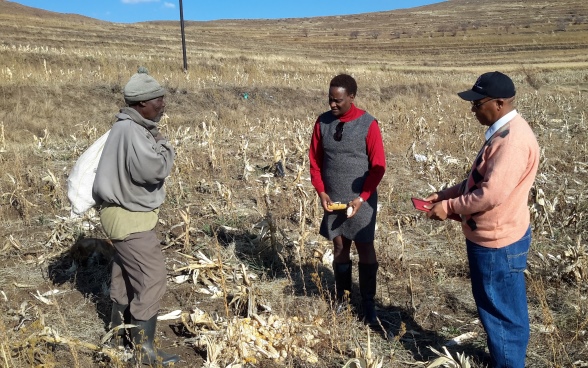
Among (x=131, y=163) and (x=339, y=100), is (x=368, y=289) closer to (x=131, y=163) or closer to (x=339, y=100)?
(x=339, y=100)

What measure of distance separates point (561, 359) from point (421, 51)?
4671 centimetres

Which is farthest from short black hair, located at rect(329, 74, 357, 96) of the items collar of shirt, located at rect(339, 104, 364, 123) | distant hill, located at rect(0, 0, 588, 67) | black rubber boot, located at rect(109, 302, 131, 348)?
distant hill, located at rect(0, 0, 588, 67)

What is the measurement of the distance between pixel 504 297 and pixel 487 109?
1.05 metres

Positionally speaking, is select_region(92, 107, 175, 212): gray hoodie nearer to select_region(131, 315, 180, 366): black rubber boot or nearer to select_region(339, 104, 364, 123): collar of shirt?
select_region(131, 315, 180, 366): black rubber boot

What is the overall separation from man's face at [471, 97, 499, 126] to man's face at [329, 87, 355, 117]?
928 millimetres

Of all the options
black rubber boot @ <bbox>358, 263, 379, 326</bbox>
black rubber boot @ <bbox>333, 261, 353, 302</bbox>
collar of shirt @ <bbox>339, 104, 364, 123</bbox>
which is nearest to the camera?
collar of shirt @ <bbox>339, 104, 364, 123</bbox>

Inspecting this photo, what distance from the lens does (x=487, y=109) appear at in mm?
2760

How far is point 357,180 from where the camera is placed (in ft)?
11.8

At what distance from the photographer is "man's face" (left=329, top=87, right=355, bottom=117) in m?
3.44

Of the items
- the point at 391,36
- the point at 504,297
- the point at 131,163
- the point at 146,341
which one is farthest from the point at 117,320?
the point at 391,36

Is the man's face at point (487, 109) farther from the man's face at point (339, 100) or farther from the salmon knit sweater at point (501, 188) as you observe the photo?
the man's face at point (339, 100)

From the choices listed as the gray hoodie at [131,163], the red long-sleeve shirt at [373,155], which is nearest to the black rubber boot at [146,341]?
the gray hoodie at [131,163]

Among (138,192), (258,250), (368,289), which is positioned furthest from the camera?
(258,250)

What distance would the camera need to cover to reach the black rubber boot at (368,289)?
3715 millimetres
